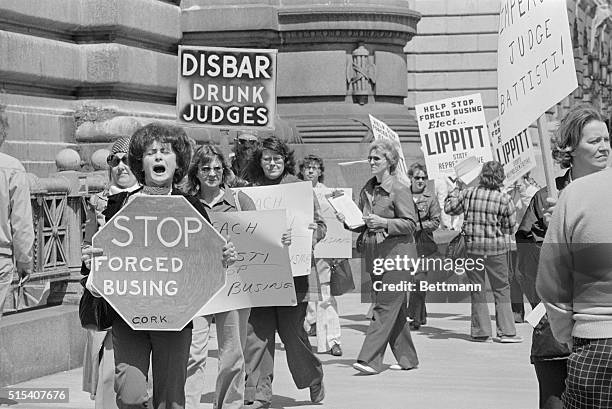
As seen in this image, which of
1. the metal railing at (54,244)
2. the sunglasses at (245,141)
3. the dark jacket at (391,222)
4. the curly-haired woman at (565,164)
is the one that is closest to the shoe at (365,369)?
the dark jacket at (391,222)

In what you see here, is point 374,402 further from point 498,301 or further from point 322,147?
point 322,147

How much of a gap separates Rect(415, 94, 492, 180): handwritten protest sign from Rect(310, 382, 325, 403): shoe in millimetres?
8192

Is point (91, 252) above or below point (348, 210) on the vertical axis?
below

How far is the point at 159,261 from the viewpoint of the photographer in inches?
251

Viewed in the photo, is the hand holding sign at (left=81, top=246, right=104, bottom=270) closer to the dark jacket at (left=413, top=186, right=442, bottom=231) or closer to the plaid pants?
the plaid pants

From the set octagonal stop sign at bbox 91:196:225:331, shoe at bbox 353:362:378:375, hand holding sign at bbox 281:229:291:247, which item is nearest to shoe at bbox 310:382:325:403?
hand holding sign at bbox 281:229:291:247

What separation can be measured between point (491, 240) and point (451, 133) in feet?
14.4

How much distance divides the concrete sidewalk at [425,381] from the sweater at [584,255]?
450 cm

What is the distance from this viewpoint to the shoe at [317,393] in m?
9.51

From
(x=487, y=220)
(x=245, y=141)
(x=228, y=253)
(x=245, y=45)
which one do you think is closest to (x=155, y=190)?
(x=228, y=253)

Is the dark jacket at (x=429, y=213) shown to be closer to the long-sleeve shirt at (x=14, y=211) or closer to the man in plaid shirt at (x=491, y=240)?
the man in plaid shirt at (x=491, y=240)

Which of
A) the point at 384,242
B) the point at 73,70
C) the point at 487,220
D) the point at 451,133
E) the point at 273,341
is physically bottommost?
the point at 273,341

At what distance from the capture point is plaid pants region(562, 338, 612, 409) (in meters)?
4.82

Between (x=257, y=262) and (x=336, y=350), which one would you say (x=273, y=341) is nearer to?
(x=257, y=262)
